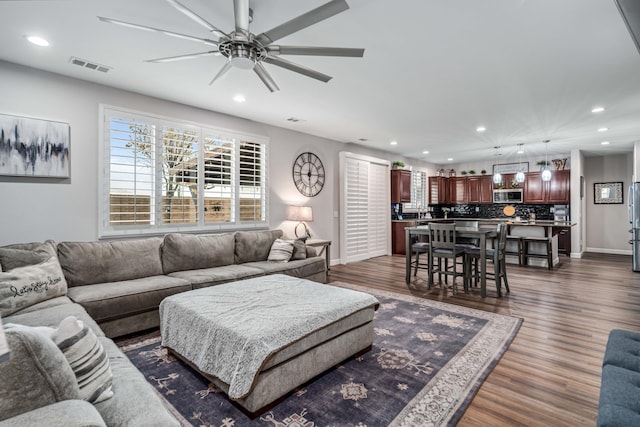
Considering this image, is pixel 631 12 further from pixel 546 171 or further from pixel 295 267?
pixel 546 171

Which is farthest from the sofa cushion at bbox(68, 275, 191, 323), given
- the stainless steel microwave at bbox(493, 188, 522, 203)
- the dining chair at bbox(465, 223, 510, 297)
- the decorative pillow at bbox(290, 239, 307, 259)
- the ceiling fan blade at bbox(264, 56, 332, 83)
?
the stainless steel microwave at bbox(493, 188, 522, 203)

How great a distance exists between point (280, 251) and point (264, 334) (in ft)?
8.86

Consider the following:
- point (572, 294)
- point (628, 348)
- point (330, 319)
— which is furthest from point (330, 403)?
point (572, 294)

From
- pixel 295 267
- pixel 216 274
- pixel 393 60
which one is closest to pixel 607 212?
pixel 393 60

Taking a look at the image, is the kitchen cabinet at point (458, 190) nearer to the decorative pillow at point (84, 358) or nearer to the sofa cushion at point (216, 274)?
the sofa cushion at point (216, 274)

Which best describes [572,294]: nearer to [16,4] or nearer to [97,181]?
[97,181]

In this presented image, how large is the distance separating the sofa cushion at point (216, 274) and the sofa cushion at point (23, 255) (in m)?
1.16

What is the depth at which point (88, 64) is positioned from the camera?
318 centimetres

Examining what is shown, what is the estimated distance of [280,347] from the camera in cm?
190

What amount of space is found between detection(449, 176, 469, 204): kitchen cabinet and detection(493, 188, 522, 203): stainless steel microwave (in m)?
0.84

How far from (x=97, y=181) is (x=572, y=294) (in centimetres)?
649

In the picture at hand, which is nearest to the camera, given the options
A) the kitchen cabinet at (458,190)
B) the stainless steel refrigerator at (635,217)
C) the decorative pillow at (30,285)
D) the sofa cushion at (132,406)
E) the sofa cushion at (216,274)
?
the sofa cushion at (132,406)

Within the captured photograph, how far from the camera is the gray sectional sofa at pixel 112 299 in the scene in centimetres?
88

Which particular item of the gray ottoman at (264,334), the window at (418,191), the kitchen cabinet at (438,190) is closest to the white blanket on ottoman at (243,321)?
the gray ottoman at (264,334)
